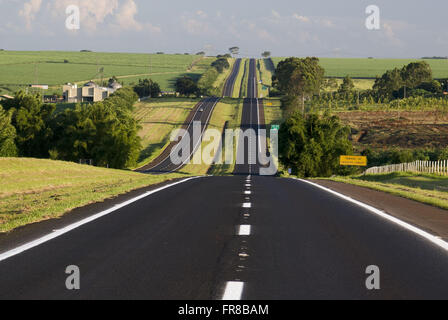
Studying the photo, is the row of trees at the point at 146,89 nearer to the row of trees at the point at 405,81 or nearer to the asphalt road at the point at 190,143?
the asphalt road at the point at 190,143

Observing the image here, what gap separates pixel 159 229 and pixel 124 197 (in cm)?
788

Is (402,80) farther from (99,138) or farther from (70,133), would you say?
(70,133)

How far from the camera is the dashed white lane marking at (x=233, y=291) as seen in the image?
6.81 meters

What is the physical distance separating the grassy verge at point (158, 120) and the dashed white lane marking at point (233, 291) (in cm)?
9067

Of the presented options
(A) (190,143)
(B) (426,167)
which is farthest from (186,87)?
(B) (426,167)

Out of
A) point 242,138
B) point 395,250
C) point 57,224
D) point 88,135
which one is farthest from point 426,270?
point 242,138

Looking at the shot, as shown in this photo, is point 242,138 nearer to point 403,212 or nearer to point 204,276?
point 403,212

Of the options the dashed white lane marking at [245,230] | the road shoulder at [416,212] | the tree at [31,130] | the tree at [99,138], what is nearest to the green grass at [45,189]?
the dashed white lane marking at [245,230]

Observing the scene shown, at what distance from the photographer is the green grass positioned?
14961 millimetres

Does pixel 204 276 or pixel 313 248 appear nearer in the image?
pixel 204 276

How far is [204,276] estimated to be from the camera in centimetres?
795
